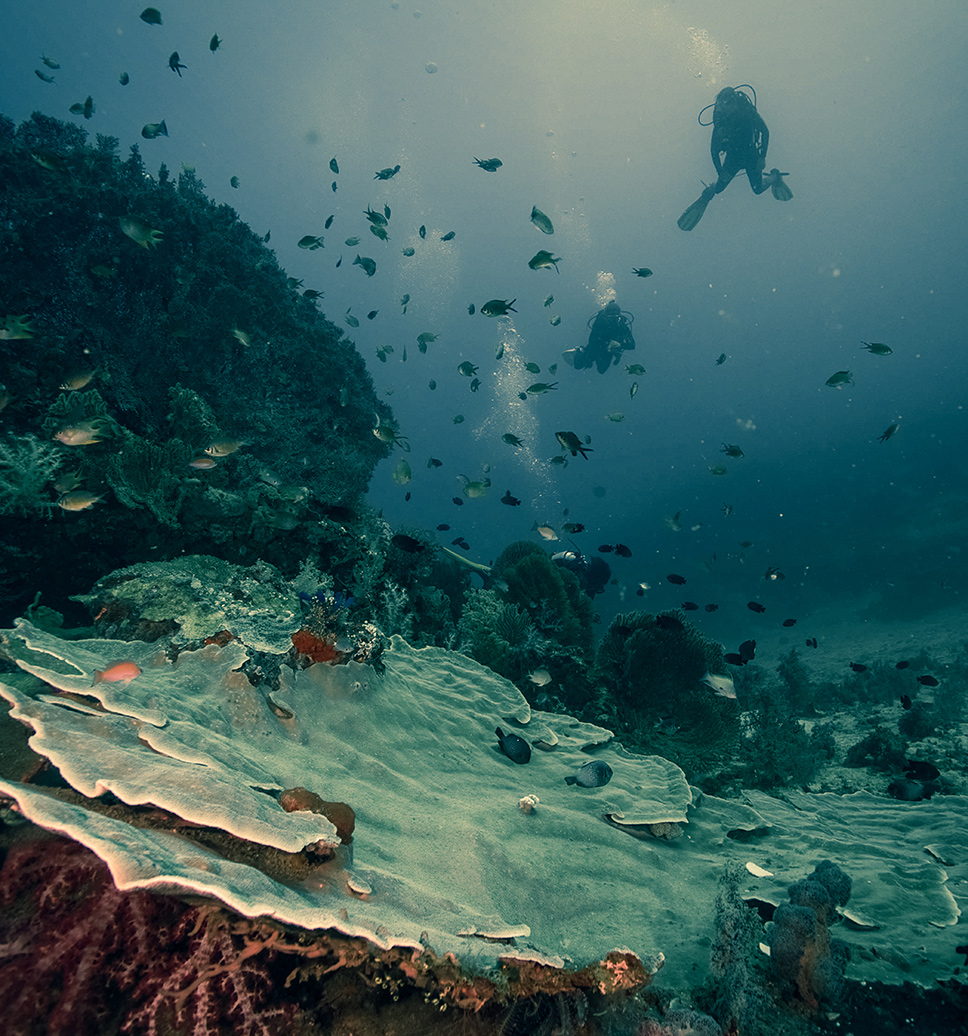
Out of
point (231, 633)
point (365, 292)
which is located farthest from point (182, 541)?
point (365, 292)

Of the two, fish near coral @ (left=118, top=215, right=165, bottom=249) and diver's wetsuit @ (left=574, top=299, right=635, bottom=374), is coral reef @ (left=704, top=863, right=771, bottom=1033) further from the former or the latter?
diver's wetsuit @ (left=574, top=299, right=635, bottom=374)

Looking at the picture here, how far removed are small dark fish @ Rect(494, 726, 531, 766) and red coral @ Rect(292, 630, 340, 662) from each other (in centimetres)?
202

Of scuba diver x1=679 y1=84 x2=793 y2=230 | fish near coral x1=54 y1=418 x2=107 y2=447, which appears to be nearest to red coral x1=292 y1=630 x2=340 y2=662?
fish near coral x1=54 y1=418 x2=107 y2=447

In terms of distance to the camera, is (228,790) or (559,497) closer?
(228,790)

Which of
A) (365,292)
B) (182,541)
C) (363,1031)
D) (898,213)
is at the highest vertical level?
(898,213)

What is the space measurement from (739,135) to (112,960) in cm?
2935

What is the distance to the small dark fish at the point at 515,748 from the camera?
4.78 m

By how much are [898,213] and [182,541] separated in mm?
114127

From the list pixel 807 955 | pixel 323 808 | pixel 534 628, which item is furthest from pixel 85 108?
pixel 807 955

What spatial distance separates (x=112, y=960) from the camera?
175 centimetres

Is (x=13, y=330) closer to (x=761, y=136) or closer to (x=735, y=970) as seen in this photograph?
(x=735, y=970)

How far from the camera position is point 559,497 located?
4500 inches

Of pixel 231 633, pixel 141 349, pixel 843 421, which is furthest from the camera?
pixel 843 421

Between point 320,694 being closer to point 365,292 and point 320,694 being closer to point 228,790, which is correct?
point 228,790
